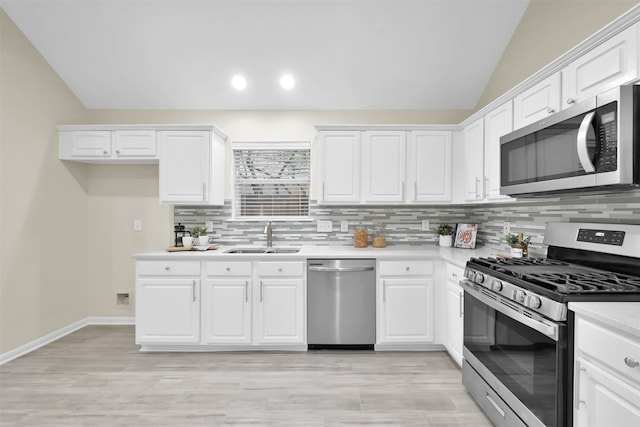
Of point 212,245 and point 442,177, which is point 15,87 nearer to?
point 212,245

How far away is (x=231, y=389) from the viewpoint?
2758mm

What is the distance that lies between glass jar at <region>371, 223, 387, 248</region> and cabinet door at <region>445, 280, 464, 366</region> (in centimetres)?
87

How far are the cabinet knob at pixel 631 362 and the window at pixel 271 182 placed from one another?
326 cm

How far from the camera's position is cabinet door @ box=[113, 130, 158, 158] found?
3758 mm

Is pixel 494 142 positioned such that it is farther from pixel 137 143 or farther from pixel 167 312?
pixel 137 143

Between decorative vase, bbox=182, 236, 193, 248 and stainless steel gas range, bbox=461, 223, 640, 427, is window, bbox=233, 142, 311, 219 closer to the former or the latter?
decorative vase, bbox=182, 236, 193, 248

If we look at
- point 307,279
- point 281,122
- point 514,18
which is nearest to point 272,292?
point 307,279

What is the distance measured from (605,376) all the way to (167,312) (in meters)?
3.21

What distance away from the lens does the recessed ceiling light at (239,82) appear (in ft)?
12.6

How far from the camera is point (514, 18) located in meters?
3.26

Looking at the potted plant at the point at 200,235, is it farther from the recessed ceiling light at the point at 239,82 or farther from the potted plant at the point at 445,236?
the potted plant at the point at 445,236

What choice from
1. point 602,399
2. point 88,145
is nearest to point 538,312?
point 602,399

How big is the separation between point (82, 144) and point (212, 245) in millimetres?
1664

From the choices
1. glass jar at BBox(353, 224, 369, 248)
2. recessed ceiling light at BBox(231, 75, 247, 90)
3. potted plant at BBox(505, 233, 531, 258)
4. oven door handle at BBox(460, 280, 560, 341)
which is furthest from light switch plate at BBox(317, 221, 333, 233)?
oven door handle at BBox(460, 280, 560, 341)
